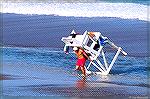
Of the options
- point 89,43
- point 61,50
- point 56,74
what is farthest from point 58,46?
point 56,74

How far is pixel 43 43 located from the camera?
18484mm

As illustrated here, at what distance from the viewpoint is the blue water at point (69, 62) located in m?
12.3

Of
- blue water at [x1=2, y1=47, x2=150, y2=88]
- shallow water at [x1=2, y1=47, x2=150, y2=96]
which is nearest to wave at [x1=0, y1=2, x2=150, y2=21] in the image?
blue water at [x1=2, y1=47, x2=150, y2=88]

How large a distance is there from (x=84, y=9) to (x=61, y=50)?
48.8 ft

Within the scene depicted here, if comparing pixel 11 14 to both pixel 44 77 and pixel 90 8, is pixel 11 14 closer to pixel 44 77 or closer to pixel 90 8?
pixel 90 8

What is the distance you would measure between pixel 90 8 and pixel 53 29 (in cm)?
1053

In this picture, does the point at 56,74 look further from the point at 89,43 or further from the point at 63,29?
the point at 63,29

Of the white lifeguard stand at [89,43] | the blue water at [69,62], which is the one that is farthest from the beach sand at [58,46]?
the white lifeguard stand at [89,43]

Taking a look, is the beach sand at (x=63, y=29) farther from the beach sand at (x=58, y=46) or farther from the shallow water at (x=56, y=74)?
the shallow water at (x=56, y=74)

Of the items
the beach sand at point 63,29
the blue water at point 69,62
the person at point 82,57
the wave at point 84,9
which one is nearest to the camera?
the blue water at point 69,62

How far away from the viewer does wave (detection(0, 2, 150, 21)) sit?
28.7 metres

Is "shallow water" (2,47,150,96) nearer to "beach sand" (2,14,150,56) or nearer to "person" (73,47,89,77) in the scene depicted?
"person" (73,47,89,77)

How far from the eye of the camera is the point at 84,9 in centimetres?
3136

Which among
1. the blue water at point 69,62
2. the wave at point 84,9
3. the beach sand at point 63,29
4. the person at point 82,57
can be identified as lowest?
the wave at point 84,9
